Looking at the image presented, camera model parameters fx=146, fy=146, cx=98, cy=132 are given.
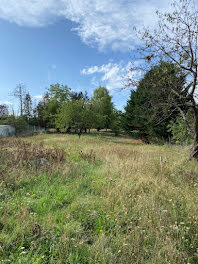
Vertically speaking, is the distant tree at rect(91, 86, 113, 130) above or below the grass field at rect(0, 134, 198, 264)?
above

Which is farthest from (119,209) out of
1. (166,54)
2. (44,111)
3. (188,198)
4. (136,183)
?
(44,111)

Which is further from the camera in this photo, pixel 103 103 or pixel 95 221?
pixel 103 103

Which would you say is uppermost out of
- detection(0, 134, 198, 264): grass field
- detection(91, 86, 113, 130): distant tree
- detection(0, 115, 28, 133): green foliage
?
detection(91, 86, 113, 130): distant tree

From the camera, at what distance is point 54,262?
5.84 ft

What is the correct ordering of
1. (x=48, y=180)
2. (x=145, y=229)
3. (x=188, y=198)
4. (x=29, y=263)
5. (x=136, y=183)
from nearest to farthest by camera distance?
(x=29, y=263), (x=145, y=229), (x=188, y=198), (x=136, y=183), (x=48, y=180)

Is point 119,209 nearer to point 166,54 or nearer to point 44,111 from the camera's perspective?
point 166,54

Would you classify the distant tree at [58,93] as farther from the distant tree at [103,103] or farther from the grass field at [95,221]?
the grass field at [95,221]

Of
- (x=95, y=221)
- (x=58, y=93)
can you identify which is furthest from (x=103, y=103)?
(x=95, y=221)

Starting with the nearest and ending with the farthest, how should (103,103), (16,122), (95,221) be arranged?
(95,221) → (16,122) → (103,103)

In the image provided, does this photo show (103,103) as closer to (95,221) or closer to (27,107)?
(27,107)

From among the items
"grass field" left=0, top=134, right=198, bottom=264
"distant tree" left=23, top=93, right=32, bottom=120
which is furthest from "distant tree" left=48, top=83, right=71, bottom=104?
"grass field" left=0, top=134, right=198, bottom=264

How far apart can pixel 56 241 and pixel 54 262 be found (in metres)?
0.32

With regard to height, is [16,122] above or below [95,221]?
above

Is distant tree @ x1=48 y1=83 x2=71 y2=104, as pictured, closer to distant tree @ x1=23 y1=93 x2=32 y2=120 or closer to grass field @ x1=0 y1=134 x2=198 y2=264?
distant tree @ x1=23 y1=93 x2=32 y2=120
